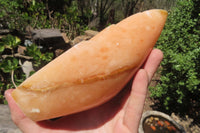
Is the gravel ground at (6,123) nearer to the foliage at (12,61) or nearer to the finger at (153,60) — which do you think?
the foliage at (12,61)

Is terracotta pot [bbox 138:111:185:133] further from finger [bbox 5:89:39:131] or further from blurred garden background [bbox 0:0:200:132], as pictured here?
finger [bbox 5:89:39:131]

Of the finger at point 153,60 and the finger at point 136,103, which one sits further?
the finger at point 153,60

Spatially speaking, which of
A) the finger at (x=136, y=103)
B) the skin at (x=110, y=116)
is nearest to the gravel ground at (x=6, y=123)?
the skin at (x=110, y=116)

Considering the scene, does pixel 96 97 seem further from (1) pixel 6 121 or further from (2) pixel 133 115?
(1) pixel 6 121

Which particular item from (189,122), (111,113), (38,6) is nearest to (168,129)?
(189,122)

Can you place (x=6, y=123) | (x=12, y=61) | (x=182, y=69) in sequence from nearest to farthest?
(x=6, y=123) → (x=12, y=61) → (x=182, y=69)

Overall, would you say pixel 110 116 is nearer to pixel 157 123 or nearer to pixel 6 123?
pixel 6 123

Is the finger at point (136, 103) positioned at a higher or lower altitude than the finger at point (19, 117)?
higher

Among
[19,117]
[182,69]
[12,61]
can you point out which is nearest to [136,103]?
[19,117]
